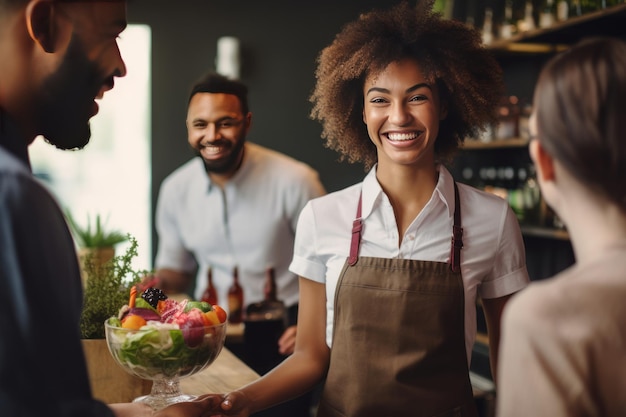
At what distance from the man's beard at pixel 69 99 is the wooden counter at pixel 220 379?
2.95 ft

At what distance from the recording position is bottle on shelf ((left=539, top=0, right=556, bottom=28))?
3.81m

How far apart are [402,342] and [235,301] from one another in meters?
1.43

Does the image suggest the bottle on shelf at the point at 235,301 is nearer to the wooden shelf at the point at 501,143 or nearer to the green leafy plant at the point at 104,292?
the green leafy plant at the point at 104,292

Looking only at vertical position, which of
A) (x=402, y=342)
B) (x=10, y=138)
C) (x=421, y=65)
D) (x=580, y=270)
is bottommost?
(x=402, y=342)

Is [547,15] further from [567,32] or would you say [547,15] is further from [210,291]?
[210,291]

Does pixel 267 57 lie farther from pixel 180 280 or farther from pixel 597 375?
pixel 597 375

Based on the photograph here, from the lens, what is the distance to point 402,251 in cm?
176

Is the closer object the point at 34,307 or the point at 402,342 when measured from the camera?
the point at 34,307

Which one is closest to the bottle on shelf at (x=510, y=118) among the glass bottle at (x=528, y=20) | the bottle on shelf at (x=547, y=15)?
the glass bottle at (x=528, y=20)

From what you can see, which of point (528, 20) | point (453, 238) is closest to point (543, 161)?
point (453, 238)

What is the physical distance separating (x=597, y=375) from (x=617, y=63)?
387mm

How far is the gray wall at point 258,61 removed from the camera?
209 inches

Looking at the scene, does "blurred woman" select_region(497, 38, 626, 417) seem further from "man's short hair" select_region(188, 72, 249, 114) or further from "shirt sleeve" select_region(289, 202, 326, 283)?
"man's short hair" select_region(188, 72, 249, 114)

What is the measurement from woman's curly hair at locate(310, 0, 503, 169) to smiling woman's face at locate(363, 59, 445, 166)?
3 centimetres
